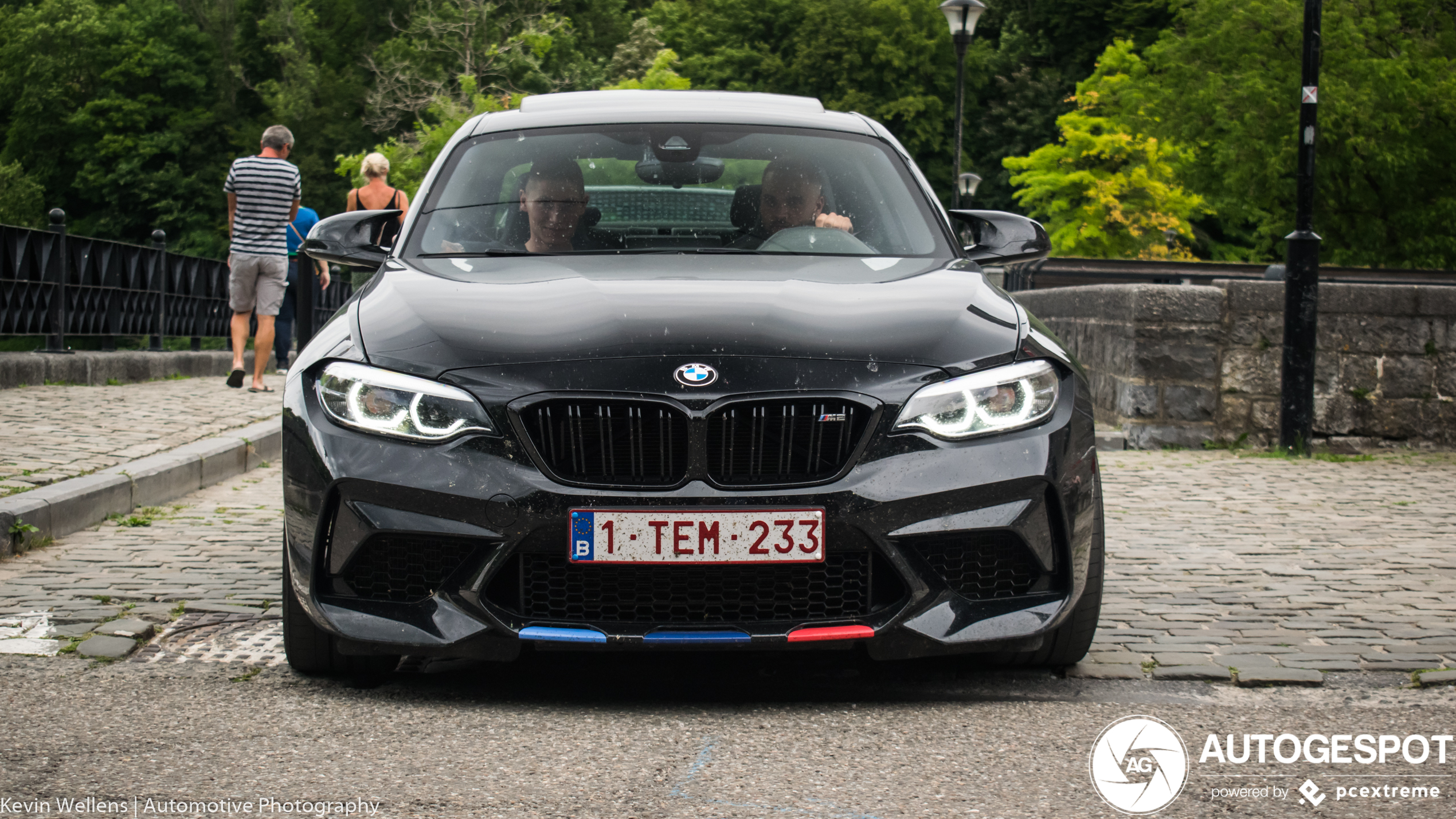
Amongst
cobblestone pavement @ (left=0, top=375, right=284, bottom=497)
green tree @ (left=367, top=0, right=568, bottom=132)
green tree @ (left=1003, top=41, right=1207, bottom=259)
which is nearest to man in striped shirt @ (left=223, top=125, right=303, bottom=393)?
cobblestone pavement @ (left=0, top=375, right=284, bottom=497)

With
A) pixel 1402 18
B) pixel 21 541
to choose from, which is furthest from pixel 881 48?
pixel 21 541

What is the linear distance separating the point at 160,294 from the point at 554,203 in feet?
43.7

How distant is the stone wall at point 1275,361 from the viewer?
1006 centimetres

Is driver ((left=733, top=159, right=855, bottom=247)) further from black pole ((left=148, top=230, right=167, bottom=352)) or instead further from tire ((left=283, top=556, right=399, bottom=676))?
black pole ((left=148, top=230, right=167, bottom=352))

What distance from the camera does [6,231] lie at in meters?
12.7

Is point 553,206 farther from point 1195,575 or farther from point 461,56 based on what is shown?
point 461,56

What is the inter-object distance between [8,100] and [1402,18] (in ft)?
178

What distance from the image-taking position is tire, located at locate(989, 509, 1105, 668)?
4.03 meters

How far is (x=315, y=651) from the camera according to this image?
3994mm

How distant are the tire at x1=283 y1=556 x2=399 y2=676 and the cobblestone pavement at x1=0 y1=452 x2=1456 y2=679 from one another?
0.25m

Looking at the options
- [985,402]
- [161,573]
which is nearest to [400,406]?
[985,402]

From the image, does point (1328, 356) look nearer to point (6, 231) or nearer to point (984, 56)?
point (6, 231)

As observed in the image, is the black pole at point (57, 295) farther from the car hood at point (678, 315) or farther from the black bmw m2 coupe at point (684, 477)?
the black bmw m2 coupe at point (684, 477)

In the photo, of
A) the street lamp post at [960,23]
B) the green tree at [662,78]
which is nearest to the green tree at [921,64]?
the green tree at [662,78]
